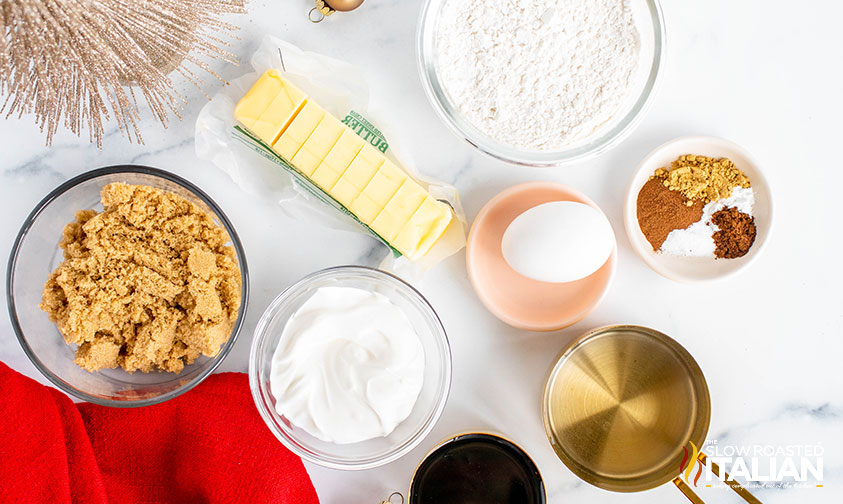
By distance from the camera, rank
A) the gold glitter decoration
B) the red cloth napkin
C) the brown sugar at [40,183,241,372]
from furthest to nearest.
Answer: the red cloth napkin, the brown sugar at [40,183,241,372], the gold glitter decoration

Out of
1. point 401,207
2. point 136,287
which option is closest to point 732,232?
point 401,207

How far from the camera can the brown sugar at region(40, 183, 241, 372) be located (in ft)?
2.99

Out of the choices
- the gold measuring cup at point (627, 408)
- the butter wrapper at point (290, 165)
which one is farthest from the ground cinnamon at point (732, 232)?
the butter wrapper at point (290, 165)

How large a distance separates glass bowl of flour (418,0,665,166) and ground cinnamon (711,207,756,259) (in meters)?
0.23

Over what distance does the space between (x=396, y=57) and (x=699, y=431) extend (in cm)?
82

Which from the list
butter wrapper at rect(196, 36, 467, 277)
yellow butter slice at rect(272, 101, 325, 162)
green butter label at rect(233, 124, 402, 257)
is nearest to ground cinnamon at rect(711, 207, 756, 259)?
butter wrapper at rect(196, 36, 467, 277)

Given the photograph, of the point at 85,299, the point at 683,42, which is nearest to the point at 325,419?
the point at 85,299

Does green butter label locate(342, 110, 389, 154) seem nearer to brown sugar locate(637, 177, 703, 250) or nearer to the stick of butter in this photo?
the stick of butter

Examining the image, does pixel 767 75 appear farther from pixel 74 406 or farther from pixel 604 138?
pixel 74 406

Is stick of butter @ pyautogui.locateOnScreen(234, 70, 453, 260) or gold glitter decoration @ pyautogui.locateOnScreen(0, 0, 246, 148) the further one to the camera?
stick of butter @ pyautogui.locateOnScreen(234, 70, 453, 260)

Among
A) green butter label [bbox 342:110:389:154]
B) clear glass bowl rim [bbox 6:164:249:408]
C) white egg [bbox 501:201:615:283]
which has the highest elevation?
white egg [bbox 501:201:615:283]

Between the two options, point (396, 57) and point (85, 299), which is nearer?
point (85, 299)

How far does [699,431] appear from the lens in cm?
103

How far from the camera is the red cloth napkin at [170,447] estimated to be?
1.02m
